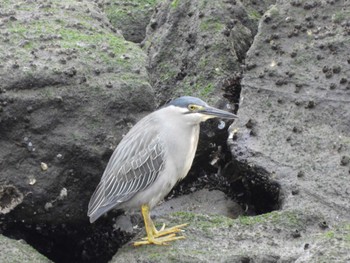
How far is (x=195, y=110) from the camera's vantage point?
20.8 feet

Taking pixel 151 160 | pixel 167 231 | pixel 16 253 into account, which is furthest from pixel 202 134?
pixel 16 253

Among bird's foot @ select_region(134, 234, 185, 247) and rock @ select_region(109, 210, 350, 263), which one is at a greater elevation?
rock @ select_region(109, 210, 350, 263)

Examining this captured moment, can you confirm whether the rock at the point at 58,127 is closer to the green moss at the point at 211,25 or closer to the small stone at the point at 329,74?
the green moss at the point at 211,25

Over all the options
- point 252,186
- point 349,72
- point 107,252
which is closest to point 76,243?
point 107,252

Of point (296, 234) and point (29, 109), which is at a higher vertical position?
point (29, 109)

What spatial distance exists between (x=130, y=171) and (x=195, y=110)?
70cm

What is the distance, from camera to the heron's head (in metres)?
6.30

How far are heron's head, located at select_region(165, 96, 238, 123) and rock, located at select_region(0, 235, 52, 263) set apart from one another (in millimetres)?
1556

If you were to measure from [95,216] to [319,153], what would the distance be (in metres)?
1.94

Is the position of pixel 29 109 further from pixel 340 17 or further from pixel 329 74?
pixel 340 17

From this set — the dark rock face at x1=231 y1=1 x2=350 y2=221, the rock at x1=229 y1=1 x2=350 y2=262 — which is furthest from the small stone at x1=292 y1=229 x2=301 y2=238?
the dark rock face at x1=231 y1=1 x2=350 y2=221

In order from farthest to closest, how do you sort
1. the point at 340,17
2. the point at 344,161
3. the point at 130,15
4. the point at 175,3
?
the point at 130,15, the point at 175,3, the point at 340,17, the point at 344,161

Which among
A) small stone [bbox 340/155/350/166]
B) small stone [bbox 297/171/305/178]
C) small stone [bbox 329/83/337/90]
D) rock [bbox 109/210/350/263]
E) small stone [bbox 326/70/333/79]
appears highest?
small stone [bbox 326/70/333/79]

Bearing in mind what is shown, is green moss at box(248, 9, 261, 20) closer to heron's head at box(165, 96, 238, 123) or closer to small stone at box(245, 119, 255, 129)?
small stone at box(245, 119, 255, 129)
